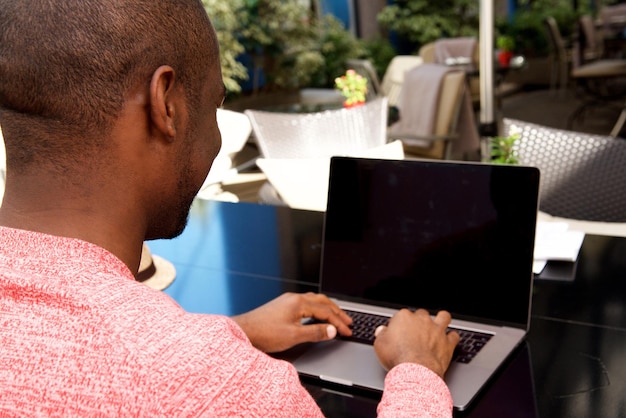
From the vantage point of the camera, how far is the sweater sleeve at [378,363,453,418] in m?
0.87

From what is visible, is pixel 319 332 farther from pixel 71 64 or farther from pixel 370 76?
pixel 370 76

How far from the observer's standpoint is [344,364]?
1.20 meters

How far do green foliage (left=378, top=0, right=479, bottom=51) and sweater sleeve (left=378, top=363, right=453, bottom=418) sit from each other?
37.1 ft

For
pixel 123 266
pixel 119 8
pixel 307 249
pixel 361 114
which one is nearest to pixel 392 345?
pixel 123 266

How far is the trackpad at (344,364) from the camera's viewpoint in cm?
115

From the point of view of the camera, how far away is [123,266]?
0.70 metres

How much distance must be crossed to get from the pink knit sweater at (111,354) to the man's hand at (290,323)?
23.0 inches

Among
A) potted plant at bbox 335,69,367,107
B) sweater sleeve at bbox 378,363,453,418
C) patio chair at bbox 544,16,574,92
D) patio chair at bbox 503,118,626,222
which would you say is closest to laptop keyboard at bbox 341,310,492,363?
sweater sleeve at bbox 378,363,453,418

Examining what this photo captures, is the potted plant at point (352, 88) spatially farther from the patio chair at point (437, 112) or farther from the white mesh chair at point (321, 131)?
the patio chair at point (437, 112)

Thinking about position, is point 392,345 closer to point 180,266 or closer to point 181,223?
point 181,223

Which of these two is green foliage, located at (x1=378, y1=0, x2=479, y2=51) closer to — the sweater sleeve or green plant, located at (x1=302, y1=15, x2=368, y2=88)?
green plant, located at (x1=302, y1=15, x2=368, y2=88)

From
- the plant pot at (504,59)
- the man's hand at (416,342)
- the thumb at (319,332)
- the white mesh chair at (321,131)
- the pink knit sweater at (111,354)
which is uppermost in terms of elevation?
the pink knit sweater at (111,354)

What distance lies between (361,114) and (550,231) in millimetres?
2280

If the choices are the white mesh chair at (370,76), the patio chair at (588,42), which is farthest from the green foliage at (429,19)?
the white mesh chair at (370,76)
